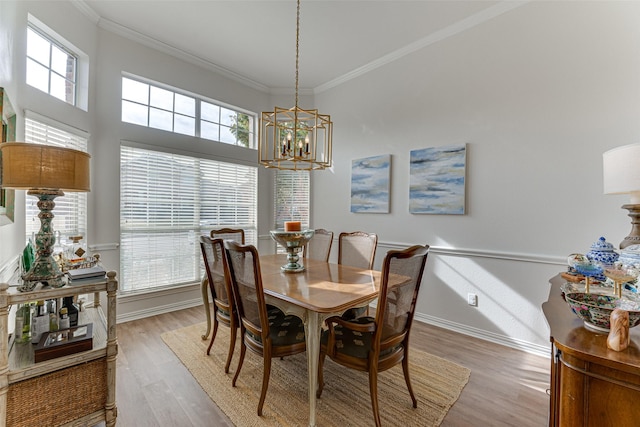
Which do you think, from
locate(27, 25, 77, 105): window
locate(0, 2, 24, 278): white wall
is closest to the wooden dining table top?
locate(0, 2, 24, 278): white wall

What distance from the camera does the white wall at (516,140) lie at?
2250 mm

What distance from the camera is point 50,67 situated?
2.55 meters

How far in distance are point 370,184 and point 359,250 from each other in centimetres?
126

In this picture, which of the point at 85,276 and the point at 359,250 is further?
the point at 359,250

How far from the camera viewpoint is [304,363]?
2.37 meters

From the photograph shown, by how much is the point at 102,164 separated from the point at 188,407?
267 centimetres

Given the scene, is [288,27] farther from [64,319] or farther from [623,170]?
[64,319]

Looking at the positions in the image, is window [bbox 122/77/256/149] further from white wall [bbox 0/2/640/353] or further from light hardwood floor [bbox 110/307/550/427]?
light hardwood floor [bbox 110/307/550/427]

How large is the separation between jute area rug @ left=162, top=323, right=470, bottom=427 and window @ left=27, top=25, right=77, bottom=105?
2704 mm

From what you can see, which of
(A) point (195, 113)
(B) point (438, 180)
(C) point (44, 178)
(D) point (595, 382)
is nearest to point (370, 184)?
(B) point (438, 180)

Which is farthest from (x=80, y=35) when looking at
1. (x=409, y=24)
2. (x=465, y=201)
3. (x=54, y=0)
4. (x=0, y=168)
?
(x=465, y=201)

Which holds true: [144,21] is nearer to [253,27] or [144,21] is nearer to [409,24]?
[253,27]

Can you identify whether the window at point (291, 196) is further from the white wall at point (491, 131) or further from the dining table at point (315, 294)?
the dining table at point (315, 294)

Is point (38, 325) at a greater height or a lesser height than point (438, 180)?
lesser
